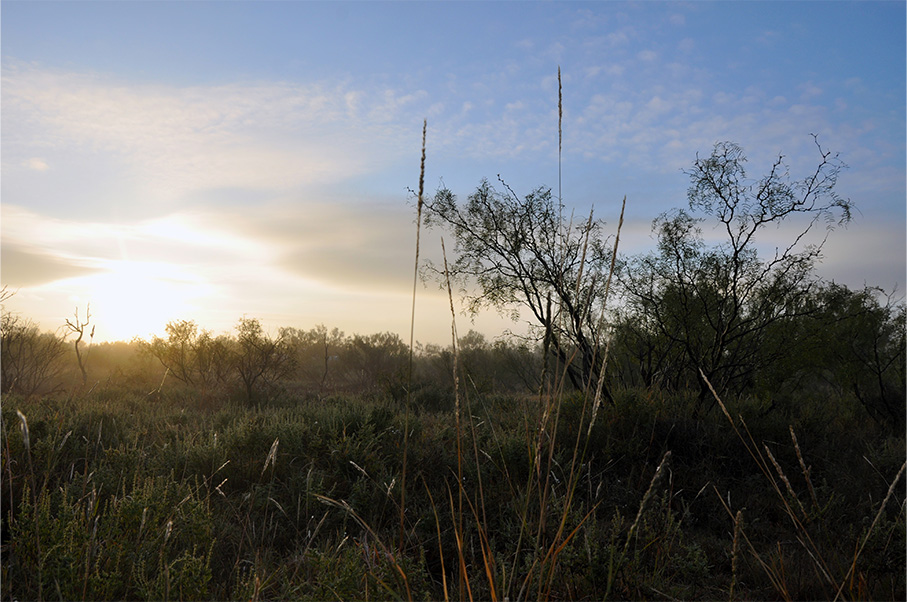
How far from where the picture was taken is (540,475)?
1.92 meters

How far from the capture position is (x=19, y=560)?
10.3ft

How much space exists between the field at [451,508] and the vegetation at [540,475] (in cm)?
4

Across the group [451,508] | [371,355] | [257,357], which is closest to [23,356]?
[257,357]

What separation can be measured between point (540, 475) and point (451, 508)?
1.34 feet

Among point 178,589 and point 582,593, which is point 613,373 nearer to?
point 582,593

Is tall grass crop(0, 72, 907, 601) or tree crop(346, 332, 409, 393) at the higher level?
tree crop(346, 332, 409, 393)

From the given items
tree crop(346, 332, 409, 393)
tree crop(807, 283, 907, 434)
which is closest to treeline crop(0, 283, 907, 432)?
tree crop(807, 283, 907, 434)

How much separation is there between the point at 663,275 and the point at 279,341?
13188 millimetres

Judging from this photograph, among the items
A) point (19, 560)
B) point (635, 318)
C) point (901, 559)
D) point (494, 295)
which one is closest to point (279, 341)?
point (494, 295)

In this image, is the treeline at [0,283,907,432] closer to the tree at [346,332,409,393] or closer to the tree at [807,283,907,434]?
the tree at [807,283,907,434]

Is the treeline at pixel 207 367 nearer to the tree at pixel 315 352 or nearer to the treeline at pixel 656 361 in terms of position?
the treeline at pixel 656 361

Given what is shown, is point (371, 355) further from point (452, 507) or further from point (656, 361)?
point (452, 507)

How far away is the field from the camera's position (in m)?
2.37

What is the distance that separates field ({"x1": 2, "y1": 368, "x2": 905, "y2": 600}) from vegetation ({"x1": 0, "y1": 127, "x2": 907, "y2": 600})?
1.4 inches
